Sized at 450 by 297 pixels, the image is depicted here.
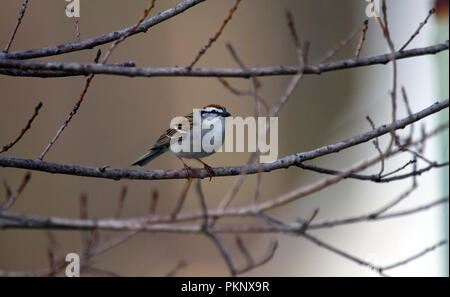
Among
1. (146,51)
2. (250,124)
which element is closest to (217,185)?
(146,51)

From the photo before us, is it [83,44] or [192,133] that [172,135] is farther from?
[83,44]

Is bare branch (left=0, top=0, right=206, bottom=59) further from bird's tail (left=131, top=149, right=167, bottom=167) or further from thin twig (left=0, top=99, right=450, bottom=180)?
bird's tail (left=131, top=149, right=167, bottom=167)

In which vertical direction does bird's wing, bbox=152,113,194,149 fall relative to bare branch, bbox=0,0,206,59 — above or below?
above

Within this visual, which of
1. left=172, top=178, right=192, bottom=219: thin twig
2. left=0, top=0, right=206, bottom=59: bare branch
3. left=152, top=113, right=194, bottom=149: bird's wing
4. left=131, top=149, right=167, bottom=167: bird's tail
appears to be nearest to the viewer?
left=172, top=178, right=192, bottom=219: thin twig

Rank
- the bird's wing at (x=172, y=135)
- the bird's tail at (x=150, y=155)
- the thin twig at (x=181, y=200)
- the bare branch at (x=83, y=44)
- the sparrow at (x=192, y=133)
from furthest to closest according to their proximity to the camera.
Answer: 1. the bird's tail at (x=150, y=155)
2. the bird's wing at (x=172, y=135)
3. the sparrow at (x=192, y=133)
4. the bare branch at (x=83, y=44)
5. the thin twig at (x=181, y=200)

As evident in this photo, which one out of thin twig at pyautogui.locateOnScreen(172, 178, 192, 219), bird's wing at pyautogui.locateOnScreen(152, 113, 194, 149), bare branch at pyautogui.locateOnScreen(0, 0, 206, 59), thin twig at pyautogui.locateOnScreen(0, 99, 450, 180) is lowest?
thin twig at pyautogui.locateOnScreen(172, 178, 192, 219)

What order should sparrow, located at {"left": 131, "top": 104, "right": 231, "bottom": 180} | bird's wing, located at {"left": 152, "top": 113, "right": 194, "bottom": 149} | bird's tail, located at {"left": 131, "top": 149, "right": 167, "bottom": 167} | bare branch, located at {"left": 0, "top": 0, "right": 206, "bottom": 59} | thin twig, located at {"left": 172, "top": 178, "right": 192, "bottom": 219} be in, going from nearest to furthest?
thin twig, located at {"left": 172, "top": 178, "right": 192, "bottom": 219}, bare branch, located at {"left": 0, "top": 0, "right": 206, "bottom": 59}, sparrow, located at {"left": 131, "top": 104, "right": 231, "bottom": 180}, bird's wing, located at {"left": 152, "top": 113, "right": 194, "bottom": 149}, bird's tail, located at {"left": 131, "top": 149, "right": 167, "bottom": 167}

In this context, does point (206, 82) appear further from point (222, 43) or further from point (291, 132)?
point (291, 132)

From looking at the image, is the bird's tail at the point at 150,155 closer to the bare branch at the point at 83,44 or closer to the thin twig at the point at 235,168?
the thin twig at the point at 235,168

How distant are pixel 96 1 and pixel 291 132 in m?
4.82

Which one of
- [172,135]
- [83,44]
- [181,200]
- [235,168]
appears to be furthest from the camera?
[172,135]

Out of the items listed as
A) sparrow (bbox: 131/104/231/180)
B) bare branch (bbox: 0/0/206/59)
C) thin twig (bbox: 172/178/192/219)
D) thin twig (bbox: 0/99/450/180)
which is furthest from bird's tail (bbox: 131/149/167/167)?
thin twig (bbox: 172/178/192/219)

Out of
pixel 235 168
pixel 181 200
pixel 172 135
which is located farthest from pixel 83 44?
pixel 172 135

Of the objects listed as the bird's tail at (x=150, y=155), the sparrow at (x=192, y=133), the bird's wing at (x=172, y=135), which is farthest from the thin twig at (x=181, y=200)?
the bird's tail at (x=150, y=155)
